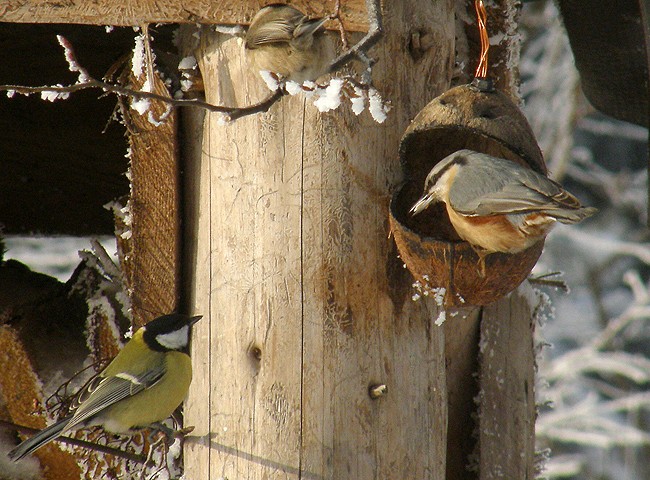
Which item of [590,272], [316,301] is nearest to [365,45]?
[316,301]

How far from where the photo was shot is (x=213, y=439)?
2.45 metres

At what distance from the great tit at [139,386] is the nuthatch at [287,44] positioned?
705 millimetres

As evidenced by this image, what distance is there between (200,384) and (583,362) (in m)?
4.92

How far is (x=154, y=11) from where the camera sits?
2.46 meters

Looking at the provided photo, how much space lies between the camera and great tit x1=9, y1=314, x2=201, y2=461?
98.9 inches

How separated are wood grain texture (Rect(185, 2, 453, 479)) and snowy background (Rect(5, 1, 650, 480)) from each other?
416cm

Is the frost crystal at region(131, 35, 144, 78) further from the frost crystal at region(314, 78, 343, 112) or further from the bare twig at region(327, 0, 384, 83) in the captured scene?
the bare twig at region(327, 0, 384, 83)

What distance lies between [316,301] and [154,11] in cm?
87

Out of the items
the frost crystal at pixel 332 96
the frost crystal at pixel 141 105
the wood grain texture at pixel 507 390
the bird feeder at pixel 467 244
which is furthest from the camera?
the wood grain texture at pixel 507 390

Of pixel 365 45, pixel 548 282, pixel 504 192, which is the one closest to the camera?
pixel 365 45

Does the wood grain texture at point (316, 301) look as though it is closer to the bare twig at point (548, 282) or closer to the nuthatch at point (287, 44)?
the nuthatch at point (287, 44)

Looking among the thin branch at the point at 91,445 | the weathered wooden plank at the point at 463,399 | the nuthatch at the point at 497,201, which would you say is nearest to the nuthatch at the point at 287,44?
the nuthatch at the point at 497,201

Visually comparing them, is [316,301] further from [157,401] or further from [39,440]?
[39,440]

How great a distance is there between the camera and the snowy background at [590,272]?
22.4 feet
